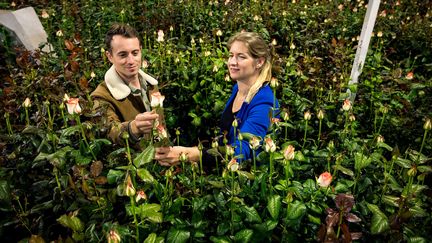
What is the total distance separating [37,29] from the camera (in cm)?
451

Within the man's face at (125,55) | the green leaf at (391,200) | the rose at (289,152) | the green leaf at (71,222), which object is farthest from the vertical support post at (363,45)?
the green leaf at (71,222)

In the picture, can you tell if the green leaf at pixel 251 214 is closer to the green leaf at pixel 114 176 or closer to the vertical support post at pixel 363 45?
the green leaf at pixel 114 176

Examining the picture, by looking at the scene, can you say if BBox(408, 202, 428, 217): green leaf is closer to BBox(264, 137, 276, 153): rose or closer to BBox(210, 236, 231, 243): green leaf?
BBox(264, 137, 276, 153): rose

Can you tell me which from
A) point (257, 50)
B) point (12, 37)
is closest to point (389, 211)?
point (257, 50)

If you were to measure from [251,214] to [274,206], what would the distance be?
9 centimetres

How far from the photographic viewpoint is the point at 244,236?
1.21 meters

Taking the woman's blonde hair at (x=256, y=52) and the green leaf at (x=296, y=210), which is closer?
the green leaf at (x=296, y=210)

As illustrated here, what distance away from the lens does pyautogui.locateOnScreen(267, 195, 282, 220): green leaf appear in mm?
1241

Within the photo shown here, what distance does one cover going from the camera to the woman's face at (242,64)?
8.19 ft

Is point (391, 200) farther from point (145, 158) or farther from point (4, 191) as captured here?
point (4, 191)

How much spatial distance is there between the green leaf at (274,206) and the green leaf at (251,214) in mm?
50

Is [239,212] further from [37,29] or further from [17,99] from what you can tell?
[37,29]

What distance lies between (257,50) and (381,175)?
131 cm

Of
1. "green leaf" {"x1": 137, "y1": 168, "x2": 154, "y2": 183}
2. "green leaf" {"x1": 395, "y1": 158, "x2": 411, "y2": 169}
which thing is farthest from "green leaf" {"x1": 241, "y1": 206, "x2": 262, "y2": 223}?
"green leaf" {"x1": 395, "y1": 158, "x2": 411, "y2": 169}
